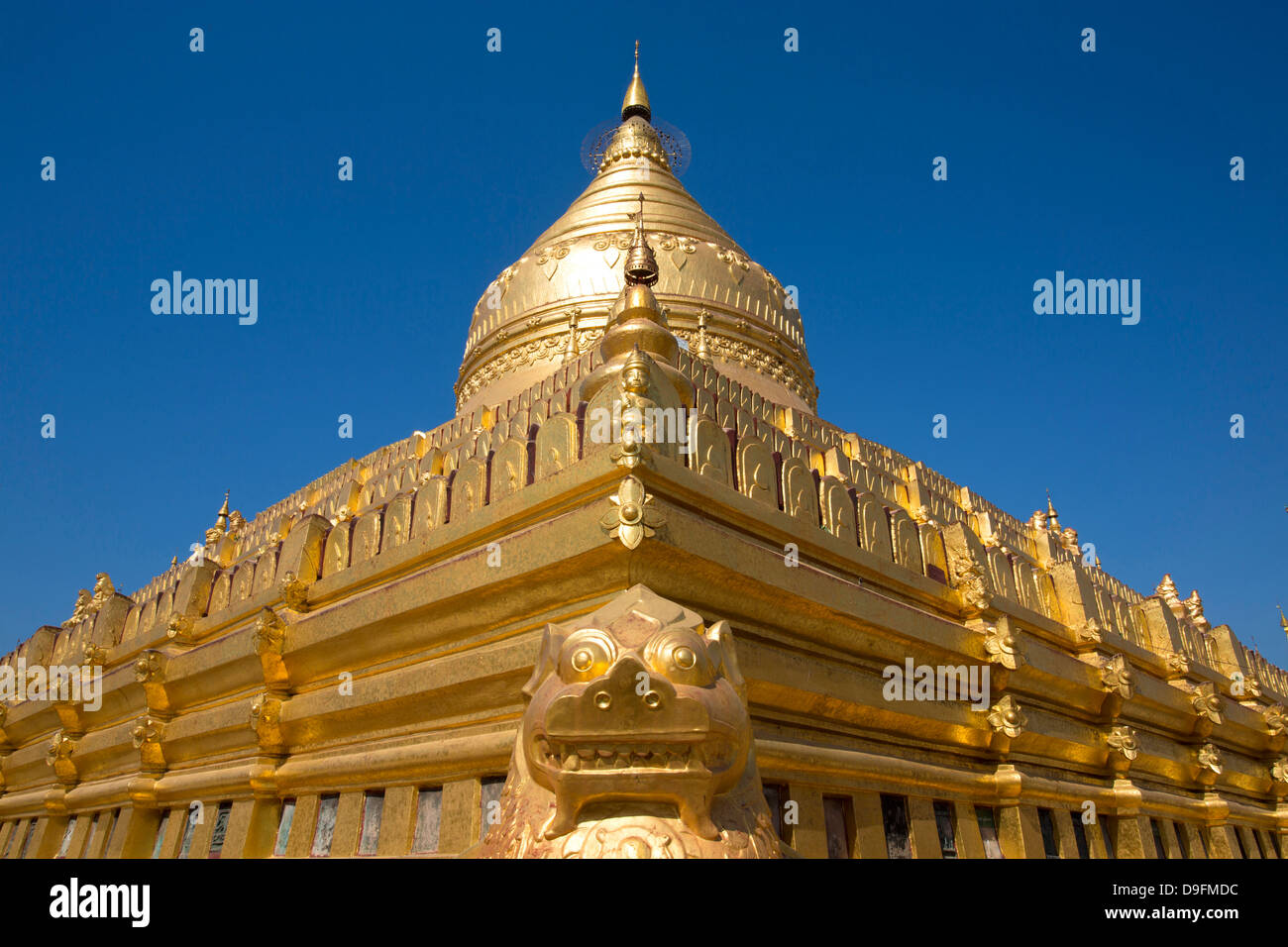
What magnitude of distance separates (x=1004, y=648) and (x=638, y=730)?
6.12 m

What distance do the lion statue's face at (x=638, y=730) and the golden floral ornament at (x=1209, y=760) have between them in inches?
430

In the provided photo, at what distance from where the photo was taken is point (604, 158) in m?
24.3

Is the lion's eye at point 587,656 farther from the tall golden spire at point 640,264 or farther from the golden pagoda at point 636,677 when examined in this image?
the tall golden spire at point 640,264

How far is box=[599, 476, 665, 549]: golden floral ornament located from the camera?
5609 millimetres

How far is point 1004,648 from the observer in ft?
27.8

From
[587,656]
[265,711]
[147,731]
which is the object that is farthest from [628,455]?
[147,731]

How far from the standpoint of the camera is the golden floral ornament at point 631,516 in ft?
18.4

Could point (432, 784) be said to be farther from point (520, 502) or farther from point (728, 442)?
point (728, 442)

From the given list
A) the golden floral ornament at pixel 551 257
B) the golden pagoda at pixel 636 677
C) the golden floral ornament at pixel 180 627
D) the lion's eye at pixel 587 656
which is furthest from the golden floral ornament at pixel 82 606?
the lion's eye at pixel 587 656

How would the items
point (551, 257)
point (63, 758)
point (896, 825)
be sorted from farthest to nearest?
point (551, 257)
point (63, 758)
point (896, 825)

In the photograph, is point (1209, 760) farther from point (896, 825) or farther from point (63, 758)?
point (63, 758)
